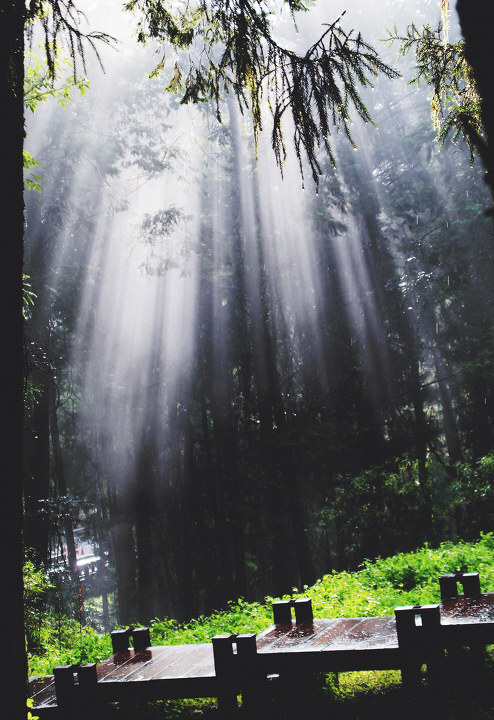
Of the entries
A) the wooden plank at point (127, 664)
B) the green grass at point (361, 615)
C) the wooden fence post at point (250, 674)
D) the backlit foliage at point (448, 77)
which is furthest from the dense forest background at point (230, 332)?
the backlit foliage at point (448, 77)

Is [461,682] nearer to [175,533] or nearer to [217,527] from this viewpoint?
[217,527]

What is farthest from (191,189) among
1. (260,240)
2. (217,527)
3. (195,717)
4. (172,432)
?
(195,717)

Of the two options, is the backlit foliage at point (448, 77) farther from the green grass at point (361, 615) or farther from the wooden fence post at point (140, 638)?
the wooden fence post at point (140, 638)

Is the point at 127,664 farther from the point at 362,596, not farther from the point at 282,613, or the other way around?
the point at 362,596

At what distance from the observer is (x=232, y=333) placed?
17922mm

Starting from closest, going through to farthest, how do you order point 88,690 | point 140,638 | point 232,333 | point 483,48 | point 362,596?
point 483,48, point 88,690, point 140,638, point 362,596, point 232,333

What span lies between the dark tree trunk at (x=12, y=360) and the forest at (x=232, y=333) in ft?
37.1

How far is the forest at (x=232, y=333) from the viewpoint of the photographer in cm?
1578

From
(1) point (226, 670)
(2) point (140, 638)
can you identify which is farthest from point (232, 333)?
(1) point (226, 670)

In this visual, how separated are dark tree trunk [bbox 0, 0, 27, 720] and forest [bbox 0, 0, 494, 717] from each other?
37.1ft

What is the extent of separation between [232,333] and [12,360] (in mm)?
14848

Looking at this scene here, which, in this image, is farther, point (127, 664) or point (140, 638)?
point (140, 638)

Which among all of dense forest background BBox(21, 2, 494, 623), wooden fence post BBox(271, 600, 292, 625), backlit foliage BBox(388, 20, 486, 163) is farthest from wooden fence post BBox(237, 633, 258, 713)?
dense forest background BBox(21, 2, 494, 623)

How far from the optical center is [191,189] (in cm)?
1836
